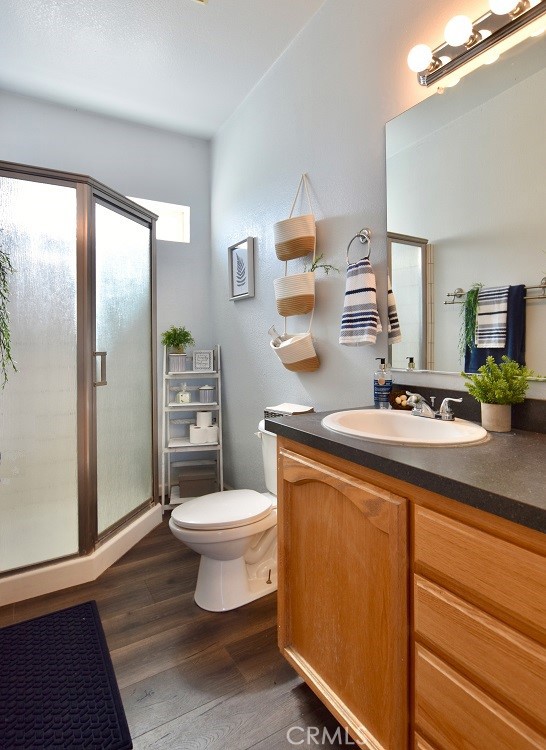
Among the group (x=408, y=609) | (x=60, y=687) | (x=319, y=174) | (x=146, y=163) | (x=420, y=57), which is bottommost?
(x=60, y=687)

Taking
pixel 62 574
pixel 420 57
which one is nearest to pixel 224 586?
pixel 62 574

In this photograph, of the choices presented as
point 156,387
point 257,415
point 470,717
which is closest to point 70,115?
point 156,387

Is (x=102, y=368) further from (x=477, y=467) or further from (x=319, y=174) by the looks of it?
(x=477, y=467)

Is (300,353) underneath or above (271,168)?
underneath

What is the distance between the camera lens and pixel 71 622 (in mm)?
1768

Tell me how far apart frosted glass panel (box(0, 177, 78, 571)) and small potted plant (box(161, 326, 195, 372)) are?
34.0 inches

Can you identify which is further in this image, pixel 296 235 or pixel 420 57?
pixel 296 235

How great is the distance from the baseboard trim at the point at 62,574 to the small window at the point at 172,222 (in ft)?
7.09

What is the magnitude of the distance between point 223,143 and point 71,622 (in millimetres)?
3038

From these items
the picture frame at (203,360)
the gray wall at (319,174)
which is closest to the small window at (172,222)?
the gray wall at (319,174)

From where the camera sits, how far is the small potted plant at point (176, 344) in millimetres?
2957

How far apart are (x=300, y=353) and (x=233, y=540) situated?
894mm

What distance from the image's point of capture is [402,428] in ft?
4.56

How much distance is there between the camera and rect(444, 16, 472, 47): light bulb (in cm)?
124
